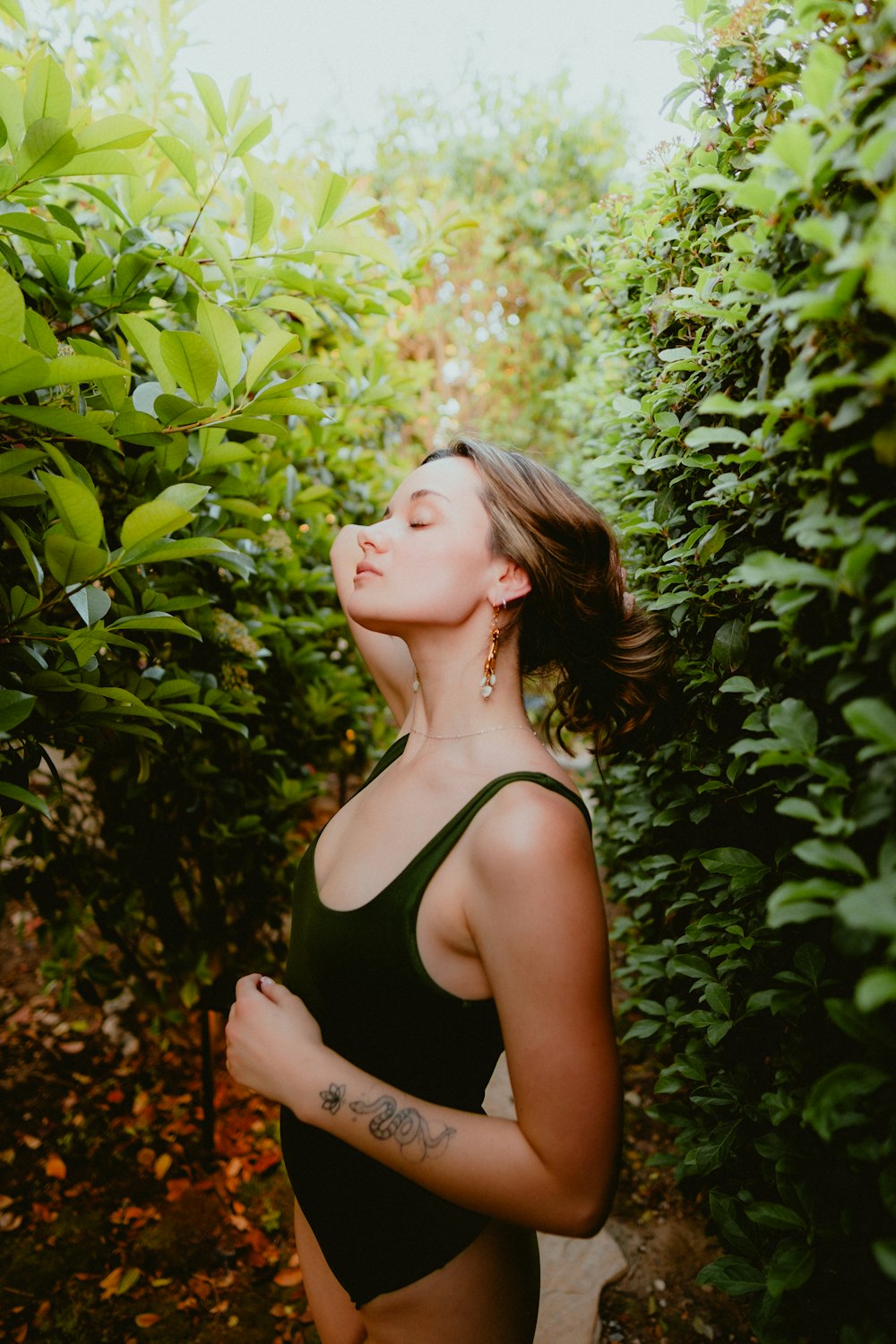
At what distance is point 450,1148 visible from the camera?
1338 millimetres

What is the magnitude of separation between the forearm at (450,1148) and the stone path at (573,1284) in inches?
60.7

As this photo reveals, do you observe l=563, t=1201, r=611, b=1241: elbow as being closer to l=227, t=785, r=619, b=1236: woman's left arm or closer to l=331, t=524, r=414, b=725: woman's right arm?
l=227, t=785, r=619, b=1236: woman's left arm

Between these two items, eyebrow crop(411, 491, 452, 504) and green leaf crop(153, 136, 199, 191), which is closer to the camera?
green leaf crop(153, 136, 199, 191)

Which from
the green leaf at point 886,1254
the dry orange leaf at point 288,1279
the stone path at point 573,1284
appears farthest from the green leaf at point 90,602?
the dry orange leaf at point 288,1279

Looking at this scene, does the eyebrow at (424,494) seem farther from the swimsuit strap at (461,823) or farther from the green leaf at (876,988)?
the green leaf at (876,988)

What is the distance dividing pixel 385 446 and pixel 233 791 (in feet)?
9.57

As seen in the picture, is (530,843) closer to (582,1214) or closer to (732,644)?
(732,644)

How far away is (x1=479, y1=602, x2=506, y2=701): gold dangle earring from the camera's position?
69.7 inches

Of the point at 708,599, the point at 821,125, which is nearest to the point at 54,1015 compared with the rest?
the point at 708,599

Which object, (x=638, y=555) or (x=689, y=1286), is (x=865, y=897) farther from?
(x=689, y=1286)

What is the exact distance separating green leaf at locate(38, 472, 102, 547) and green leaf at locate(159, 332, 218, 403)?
0.29 meters

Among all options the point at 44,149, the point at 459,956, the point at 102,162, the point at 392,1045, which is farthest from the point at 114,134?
the point at 392,1045

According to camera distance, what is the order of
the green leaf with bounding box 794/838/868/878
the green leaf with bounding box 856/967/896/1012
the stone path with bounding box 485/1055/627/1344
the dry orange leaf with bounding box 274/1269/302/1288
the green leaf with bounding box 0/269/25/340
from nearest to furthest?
the green leaf with bounding box 856/967/896/1012 < the green leaf with bounding box 794/838/868/878 < the green leaf with bounding box 0/269/25/340 < the stone path with bounding box 485/1055/627/1344 < the dry orange leaf with bounding box 274/1269/302/1288

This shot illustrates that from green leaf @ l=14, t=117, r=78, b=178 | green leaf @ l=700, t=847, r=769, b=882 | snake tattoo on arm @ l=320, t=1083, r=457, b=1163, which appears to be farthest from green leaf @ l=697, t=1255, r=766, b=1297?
green leaf @ l=14, t=117, r=78, b=178
